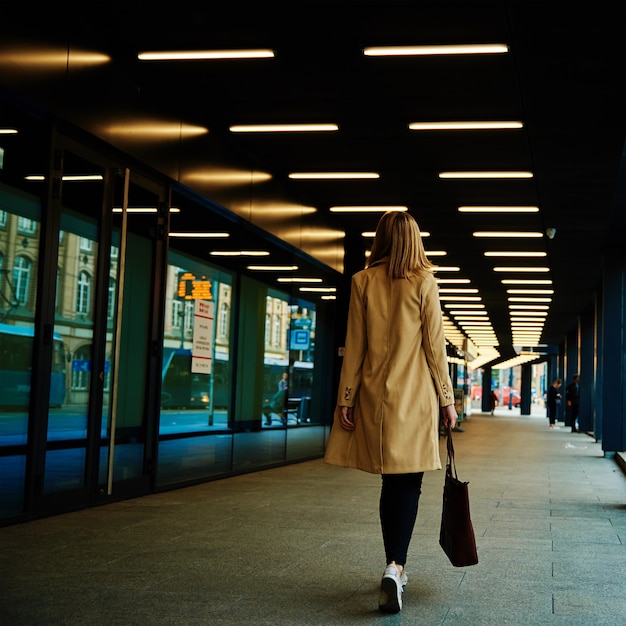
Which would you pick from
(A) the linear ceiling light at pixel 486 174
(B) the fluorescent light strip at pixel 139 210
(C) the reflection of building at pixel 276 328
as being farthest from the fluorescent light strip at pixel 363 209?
(B) the fluorescent light strip at pixel 139 210

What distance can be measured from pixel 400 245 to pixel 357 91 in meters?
4.18

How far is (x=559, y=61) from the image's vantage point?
281 inches

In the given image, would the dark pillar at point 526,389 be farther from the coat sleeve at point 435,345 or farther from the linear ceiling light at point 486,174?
the coat sleeve at point 435,345

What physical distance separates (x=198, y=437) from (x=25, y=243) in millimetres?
3967

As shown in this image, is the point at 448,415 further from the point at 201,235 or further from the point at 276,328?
the point at 276,328

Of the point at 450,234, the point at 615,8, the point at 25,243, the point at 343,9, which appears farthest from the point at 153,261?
the point at 450,234

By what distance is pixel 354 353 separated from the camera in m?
4.46

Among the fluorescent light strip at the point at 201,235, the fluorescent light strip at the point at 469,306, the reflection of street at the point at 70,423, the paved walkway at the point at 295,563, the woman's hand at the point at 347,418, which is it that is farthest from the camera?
the fluorescent light strip at the point at 469,306

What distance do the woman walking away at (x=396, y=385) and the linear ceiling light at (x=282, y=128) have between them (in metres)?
5.15

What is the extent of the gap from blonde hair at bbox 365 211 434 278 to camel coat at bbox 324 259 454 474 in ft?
0.17

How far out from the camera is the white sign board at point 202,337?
9562 mm

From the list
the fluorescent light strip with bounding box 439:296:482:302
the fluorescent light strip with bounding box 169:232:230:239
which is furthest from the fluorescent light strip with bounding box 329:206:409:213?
the fluorescent light strip with bounding box 439:296:482:302

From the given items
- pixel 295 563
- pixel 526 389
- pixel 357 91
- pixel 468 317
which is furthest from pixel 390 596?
pixel 526 389

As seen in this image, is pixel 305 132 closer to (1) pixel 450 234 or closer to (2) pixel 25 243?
(2) pixel 25 243
